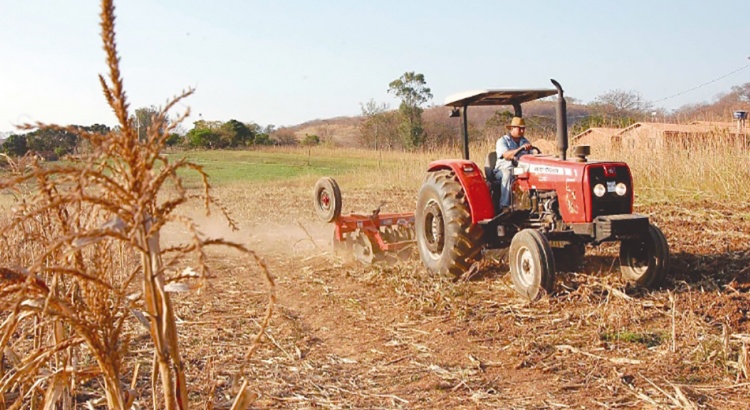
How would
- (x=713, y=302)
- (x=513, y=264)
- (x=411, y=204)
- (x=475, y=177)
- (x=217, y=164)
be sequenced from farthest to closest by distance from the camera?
1. (x=217, y=164)
2. (x=411, y=204)
3. (x=475, y=177)
4. (x=513, y=264)
5. (x=713, y=302)

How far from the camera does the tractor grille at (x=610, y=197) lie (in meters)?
5.58

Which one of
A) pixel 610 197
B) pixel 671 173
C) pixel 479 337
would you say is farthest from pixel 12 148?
pixel 671 173

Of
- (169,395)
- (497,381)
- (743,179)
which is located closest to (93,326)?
(169,395)

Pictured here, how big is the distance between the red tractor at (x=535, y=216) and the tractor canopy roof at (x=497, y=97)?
10mm

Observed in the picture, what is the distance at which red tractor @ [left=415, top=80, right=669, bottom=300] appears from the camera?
5531 mm

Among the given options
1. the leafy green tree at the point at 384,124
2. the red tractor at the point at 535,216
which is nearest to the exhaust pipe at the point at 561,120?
the red tractor at the point at 535,216

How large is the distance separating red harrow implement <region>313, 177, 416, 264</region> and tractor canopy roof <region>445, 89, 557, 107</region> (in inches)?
60.1

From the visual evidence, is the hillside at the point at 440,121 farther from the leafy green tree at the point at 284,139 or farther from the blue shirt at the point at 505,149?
the blue shirt at the point at 505,149

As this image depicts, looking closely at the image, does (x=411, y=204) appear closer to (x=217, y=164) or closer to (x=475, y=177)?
(x=475, y=177)

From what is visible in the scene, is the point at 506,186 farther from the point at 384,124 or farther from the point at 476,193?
the point at 384,124

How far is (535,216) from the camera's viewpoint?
6305 mm

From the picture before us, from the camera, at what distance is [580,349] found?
444 cm

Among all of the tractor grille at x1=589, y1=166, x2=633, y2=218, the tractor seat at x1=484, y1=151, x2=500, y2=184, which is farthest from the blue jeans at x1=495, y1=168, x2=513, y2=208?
the tractor grille at x1=589, y1=166, x2=633, y2=218

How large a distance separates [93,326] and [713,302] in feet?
15.6
